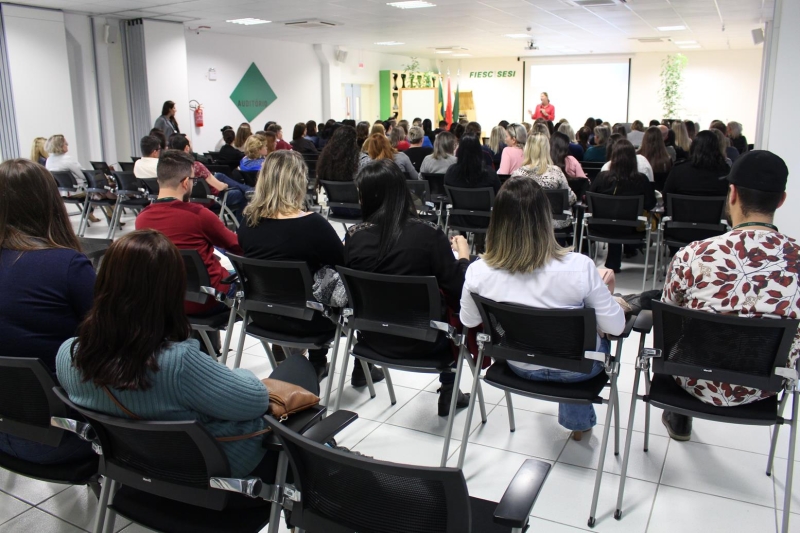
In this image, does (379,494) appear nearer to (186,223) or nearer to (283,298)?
(283,298)

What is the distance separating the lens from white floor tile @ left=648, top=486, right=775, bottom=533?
2.29 meters

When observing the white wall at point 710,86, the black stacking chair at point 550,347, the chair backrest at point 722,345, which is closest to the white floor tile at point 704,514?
the black stacking chair at point 550,347

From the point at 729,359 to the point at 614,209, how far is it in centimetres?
315

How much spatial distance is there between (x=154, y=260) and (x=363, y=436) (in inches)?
66.7

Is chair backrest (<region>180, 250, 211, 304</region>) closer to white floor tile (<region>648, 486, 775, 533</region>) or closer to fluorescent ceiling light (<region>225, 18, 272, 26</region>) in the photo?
white floor tile (<region>648, 486, 775, 533</region>)

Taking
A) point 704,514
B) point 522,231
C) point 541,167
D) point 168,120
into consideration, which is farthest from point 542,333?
point 168,120

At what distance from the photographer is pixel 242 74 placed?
46.9ft

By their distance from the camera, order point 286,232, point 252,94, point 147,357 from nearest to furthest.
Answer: point 147,357 < point 286,232 < point 252,94

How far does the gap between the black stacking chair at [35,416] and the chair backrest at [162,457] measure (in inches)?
5.0

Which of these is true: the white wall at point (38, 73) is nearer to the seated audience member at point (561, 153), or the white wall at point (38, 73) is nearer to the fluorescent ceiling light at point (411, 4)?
the fluorescent ceiling light at point (411, 4)

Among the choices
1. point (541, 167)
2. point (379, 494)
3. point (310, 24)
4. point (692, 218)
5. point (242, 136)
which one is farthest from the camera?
point (310, 24)

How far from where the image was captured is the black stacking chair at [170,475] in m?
1.54

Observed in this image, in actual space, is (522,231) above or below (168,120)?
below

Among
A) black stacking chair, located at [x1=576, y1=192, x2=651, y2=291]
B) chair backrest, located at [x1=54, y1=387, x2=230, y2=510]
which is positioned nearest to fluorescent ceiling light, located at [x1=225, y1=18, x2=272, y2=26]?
black stacking chair, located at [x1=576, y1=192, x2=651, y2=291]
